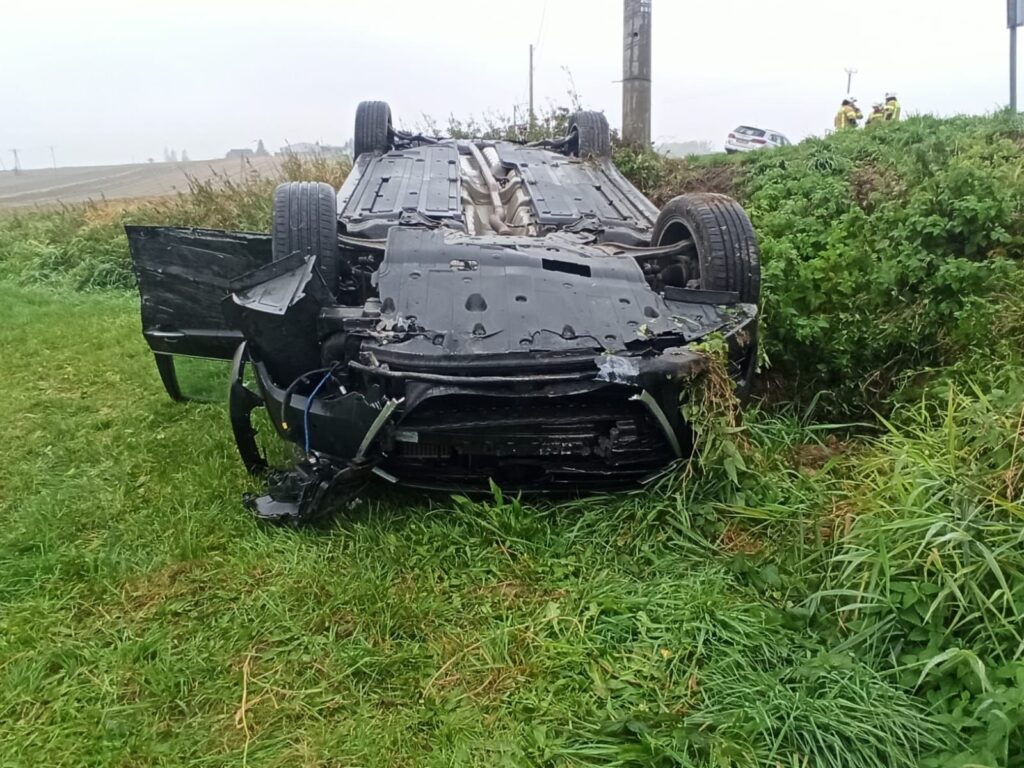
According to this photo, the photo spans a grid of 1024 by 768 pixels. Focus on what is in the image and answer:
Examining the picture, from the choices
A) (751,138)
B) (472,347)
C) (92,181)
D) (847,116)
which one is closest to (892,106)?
(847,116)

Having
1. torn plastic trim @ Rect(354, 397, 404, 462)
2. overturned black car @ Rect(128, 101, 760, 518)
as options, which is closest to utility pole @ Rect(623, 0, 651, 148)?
overturned black car @ Rect(128, 101, 760, 518)

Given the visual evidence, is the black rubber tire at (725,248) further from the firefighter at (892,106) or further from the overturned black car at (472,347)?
the firefighter at (892,106)

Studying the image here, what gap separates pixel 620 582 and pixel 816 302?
216 cm

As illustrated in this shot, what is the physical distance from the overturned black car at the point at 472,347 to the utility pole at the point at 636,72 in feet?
16.2

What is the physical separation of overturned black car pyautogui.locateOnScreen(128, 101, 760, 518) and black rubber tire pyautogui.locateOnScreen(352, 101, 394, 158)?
1.88 metres

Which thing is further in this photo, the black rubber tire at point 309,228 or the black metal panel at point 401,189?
the black metal panel at point 401,189

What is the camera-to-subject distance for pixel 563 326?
3.13 metres

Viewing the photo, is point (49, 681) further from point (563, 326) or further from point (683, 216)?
point (683, 216)

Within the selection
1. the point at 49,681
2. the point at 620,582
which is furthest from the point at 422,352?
the point at 49,681

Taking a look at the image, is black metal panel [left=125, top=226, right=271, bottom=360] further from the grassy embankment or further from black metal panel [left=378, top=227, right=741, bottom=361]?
black metal panel [left=378, top=227, right=741, bottom=361]

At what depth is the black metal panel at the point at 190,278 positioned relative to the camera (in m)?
4.30

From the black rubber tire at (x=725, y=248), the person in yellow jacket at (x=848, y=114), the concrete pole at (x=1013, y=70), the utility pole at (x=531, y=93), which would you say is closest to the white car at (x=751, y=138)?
the person in yellow jacket at (x=848, y=114)

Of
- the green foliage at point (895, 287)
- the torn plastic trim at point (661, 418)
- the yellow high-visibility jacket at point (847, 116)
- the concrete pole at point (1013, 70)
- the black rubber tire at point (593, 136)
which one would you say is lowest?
the torn plastic trim at point (661, 418)

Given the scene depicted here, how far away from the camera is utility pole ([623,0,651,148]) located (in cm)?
832
